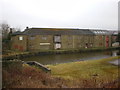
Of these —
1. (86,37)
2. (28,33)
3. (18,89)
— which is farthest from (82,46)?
(18,89)

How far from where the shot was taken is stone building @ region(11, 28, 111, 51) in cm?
3186

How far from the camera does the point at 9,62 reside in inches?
316

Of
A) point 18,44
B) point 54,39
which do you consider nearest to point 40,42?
point 54,39

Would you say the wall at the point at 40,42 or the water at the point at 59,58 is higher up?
the wall at the point at 40,42

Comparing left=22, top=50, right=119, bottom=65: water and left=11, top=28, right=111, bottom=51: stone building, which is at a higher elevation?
left=11, top=28, right=111, bottom=51: stone building

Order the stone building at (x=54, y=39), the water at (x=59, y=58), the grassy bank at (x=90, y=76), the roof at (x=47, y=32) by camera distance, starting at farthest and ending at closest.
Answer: the roof at (x=47, y=32)
the stone building at (x=54, y=39)
the water at (x=59, y=58)
the grassy bank at (x=90, y=76)

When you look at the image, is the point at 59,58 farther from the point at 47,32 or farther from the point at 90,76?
the point at 90,76

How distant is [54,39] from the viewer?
1351 inches

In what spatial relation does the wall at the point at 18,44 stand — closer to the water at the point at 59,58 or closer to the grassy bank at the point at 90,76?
the water at the point at 59,58

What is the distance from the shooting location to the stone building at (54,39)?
105 ft

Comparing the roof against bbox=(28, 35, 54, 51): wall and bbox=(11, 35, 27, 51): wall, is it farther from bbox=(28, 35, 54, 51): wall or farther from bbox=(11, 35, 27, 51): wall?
bbox=(11, 35, 27, 51): wall

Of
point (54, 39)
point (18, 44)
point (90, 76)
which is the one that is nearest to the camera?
point (90, 76)

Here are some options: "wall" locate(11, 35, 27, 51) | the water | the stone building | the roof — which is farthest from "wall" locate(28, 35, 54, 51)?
the water

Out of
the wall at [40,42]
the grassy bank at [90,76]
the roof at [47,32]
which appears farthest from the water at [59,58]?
the grassy bank at [90,76]
